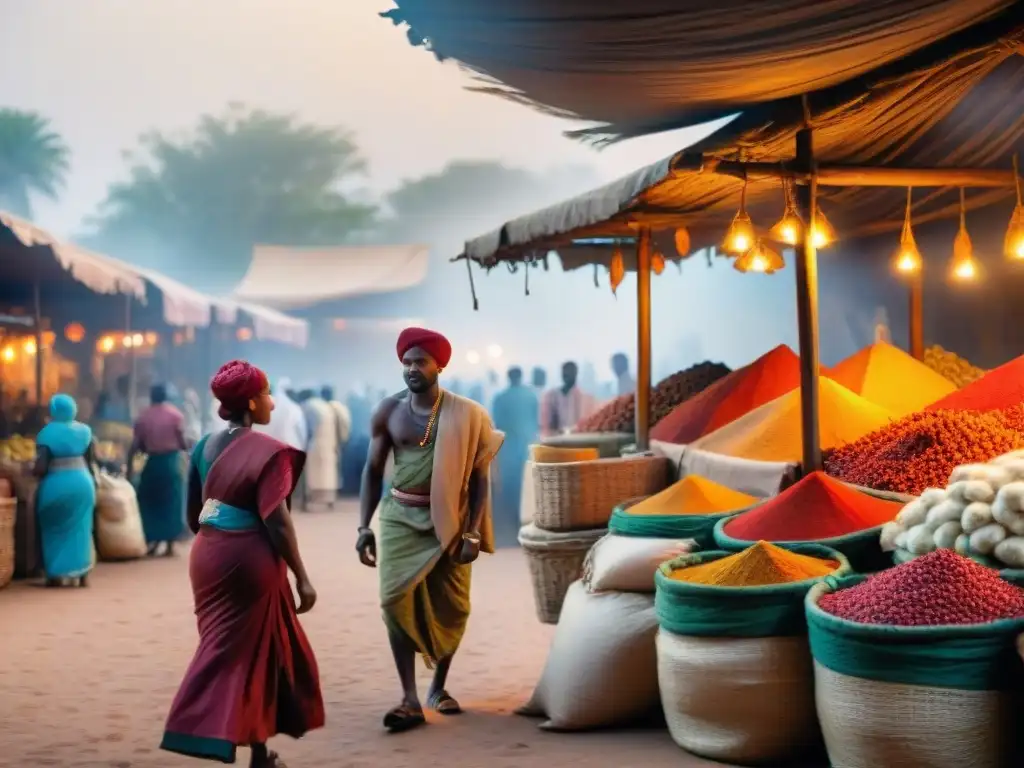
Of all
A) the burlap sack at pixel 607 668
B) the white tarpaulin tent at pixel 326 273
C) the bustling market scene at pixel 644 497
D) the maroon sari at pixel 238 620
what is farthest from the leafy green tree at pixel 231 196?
the maroon sari at pixel 238 620

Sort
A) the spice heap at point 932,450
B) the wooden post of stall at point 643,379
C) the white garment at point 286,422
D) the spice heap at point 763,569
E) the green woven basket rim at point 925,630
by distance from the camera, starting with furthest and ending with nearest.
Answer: the white garment at point 286,422, the wooden post of stall at point 643,379, the spice heap at point 932,450, the spice heap at point 763,569, the green woven basket rim at point 925,630

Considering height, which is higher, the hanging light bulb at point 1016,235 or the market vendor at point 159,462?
the hanging light bulb at point 1016,235

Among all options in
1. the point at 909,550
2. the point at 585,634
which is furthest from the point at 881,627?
the point at 585,634

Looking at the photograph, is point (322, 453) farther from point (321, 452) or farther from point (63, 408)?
point (63, 408)

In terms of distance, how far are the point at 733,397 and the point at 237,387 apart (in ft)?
11.3

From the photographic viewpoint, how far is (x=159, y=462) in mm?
9367

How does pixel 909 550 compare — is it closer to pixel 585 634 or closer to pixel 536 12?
pixel 585 634

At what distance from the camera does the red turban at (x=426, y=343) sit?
4516 mm

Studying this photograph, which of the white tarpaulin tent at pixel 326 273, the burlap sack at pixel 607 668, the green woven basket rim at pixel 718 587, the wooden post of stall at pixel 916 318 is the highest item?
the white tarpaulin tent at pixel 326 273

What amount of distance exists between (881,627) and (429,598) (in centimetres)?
193

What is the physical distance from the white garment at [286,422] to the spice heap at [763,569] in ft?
28.2

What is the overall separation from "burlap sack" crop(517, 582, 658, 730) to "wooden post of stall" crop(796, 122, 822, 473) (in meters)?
1.11

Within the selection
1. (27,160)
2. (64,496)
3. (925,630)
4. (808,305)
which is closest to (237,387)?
(925,630)

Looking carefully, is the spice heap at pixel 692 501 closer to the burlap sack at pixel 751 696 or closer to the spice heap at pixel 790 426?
the spice heap at pixel 790 426
